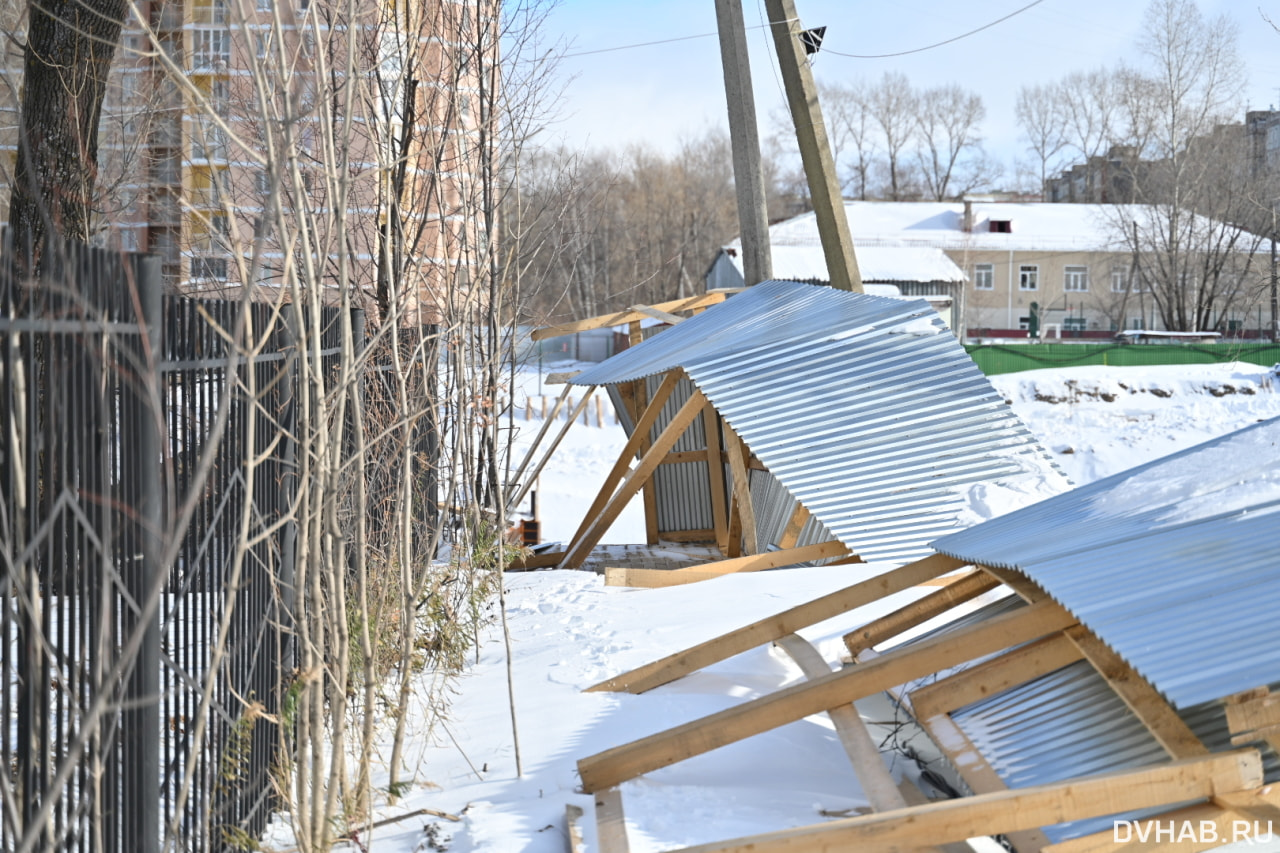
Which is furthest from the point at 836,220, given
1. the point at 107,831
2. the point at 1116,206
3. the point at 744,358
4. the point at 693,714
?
the point at 1116,206

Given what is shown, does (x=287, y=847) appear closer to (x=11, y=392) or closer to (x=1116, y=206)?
(x=11, y=392)

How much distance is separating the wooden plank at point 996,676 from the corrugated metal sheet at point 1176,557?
0.33 meters

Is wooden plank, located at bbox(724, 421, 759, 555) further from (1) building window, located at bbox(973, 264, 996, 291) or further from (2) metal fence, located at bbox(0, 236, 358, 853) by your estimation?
A: (1) building window, located at bbox(973, 264, 996, 291)

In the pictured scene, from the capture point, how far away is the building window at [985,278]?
179ft

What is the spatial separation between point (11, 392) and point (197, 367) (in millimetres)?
1155

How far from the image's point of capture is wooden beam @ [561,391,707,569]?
9.07 m

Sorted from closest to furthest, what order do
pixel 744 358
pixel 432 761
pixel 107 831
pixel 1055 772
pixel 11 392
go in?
pixel 11 392
pixel 107 831
pixel 1055 772
pixel 432 761
pixel 744 358

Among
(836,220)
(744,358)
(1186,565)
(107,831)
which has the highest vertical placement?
(836,220)

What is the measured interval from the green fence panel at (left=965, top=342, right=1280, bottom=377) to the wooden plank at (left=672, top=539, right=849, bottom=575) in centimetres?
2260

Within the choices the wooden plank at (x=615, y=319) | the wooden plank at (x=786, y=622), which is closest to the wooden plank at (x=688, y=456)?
the wooden plank at (x=615, y=319)

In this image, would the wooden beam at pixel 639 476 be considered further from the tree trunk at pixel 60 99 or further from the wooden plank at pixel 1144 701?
the wooden plank at pixel 1144 701

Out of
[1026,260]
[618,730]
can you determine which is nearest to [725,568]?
[618,730]

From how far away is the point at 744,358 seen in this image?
9148 millimetres

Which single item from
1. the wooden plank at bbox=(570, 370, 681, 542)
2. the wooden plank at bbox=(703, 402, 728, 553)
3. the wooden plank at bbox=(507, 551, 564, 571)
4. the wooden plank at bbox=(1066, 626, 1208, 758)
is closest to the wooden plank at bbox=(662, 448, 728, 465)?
the wooden plank at bbox=(703, 402, 728, 553)
